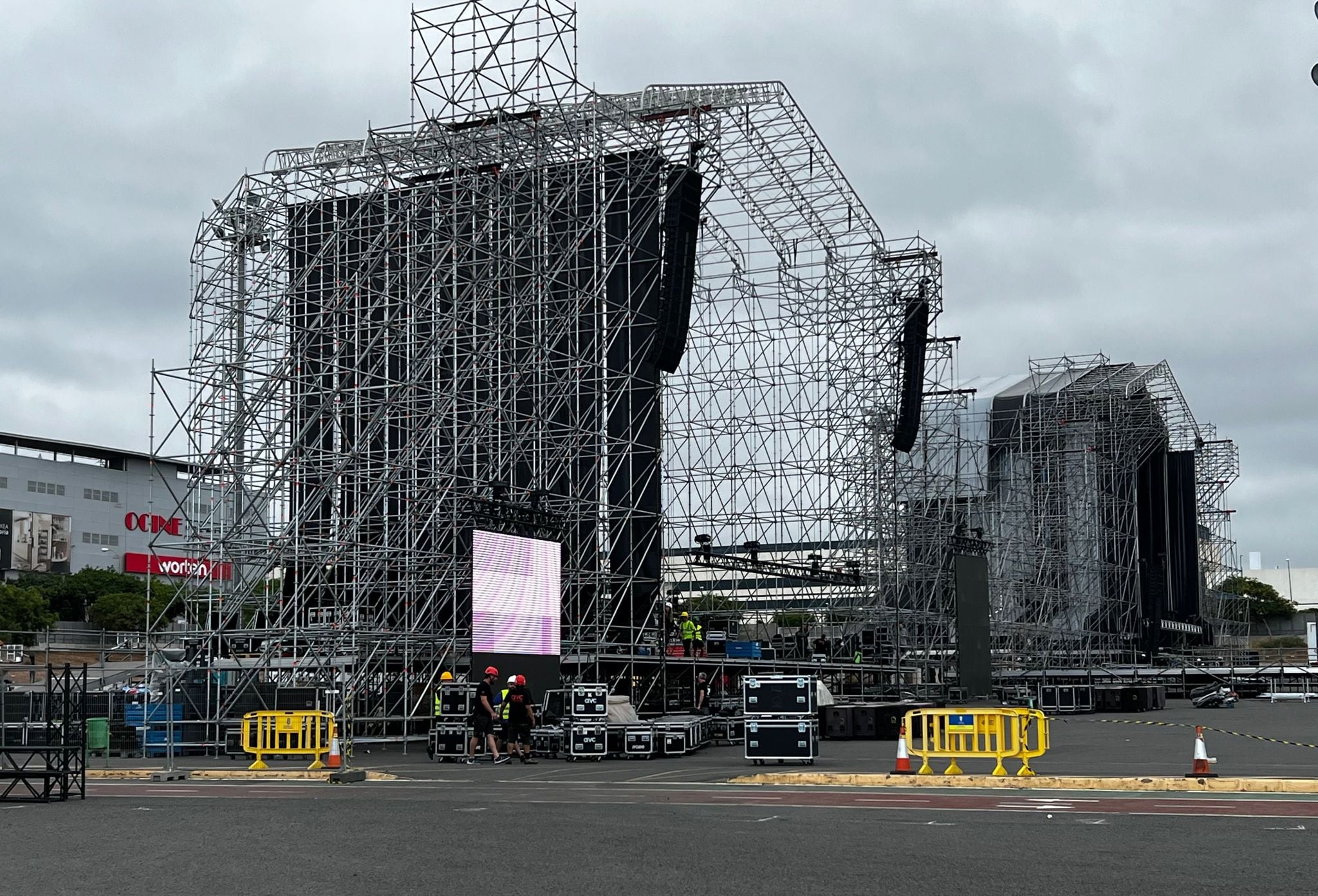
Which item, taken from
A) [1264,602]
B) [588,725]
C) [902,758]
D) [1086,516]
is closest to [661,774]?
[588,725]

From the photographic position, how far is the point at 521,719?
26.6 m

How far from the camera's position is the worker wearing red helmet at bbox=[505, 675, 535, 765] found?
87.1 feet

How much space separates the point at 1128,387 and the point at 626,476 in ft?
115

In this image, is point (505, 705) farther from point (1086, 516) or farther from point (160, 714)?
point (1086, 516)

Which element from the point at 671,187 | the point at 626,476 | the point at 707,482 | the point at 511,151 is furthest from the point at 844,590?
the point at 511,151

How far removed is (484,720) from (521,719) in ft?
2.13

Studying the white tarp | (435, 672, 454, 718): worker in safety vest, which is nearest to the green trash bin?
(435, 672, 454, 718): worker in safety vest

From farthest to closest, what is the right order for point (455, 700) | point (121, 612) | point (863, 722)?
point (121, 612)
point (863, 722)
point (455, 700)

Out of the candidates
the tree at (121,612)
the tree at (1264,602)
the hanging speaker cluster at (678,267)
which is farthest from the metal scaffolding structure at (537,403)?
the tree at (1264,602)

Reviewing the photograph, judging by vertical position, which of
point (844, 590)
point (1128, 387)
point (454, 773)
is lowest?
point (454, 773)

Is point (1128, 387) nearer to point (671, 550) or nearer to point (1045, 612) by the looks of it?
point (1045, 612)

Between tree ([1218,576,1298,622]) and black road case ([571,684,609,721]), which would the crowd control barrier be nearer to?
black road case ([571,684,609,721])

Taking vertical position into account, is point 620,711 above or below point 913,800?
above

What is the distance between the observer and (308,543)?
34438 mm
